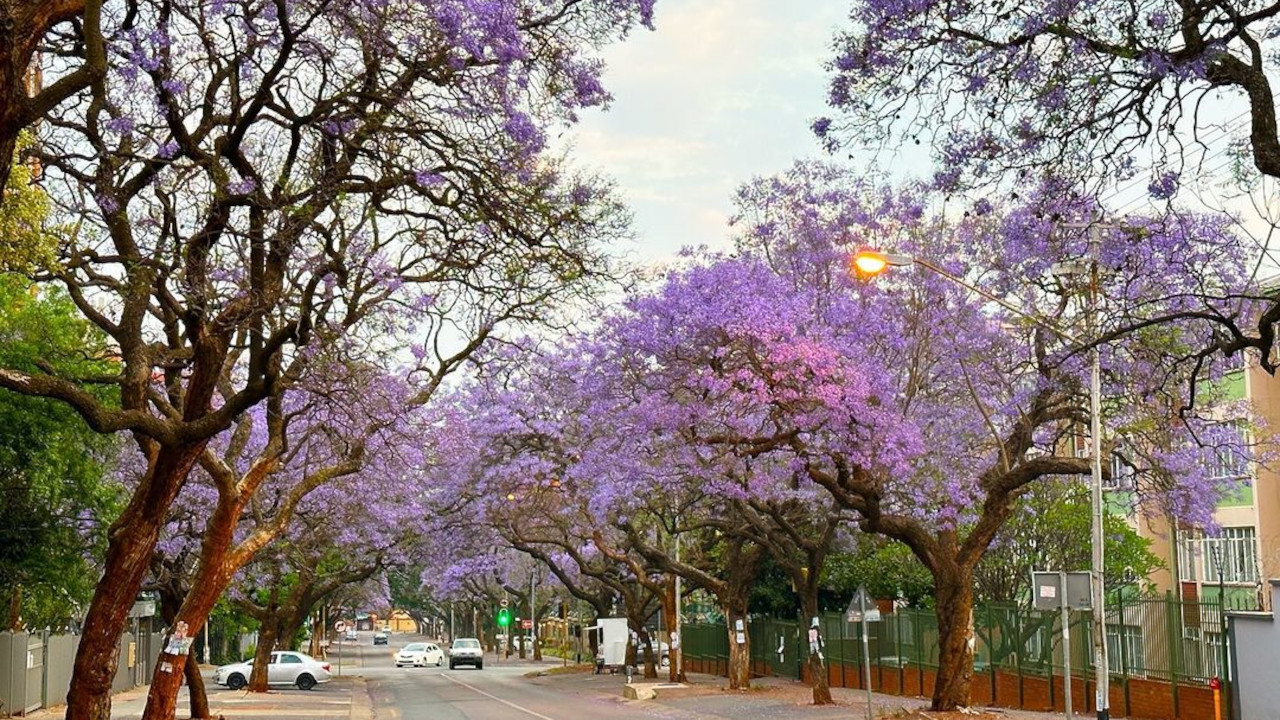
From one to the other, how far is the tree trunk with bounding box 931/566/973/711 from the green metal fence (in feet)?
8.47

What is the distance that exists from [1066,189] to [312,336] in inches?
333

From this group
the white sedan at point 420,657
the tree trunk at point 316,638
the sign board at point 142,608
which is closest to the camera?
the sign board at point 142,608

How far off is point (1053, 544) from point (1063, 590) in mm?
19460

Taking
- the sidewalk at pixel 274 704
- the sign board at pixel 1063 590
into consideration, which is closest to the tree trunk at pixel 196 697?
the sidewalk at pixel 274 704

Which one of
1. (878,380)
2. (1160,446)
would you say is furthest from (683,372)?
(1160,446)

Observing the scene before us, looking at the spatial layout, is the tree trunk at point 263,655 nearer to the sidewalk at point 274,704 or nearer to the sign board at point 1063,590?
the sidewalk at point 274,704

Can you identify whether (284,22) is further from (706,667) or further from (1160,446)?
(706,667)

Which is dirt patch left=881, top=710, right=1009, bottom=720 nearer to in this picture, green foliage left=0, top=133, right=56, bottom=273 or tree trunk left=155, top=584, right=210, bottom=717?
tree trunk left=155, top=584, right=210, bottom=717

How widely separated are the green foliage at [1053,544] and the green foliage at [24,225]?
86.8 feet

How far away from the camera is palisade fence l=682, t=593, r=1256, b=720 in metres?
23.7

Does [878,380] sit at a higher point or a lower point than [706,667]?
higher

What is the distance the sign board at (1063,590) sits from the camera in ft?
63.5

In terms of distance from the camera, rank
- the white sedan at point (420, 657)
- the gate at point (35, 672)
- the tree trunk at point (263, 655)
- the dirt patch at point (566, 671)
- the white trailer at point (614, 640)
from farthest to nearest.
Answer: the white sedan at point (420, 657) → the dirt patch at point (566, 671) → the white trailer at point (614, 640) → the tree trunk at point (263, 655) → the gate at point (35, 672)

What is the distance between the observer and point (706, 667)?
5738 centimetres
